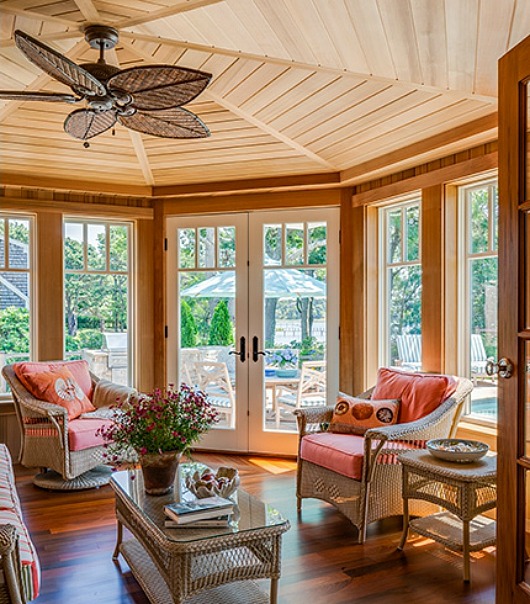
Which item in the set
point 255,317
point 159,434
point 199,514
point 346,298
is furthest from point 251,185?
point 199,514

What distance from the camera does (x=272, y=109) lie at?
3.82 m

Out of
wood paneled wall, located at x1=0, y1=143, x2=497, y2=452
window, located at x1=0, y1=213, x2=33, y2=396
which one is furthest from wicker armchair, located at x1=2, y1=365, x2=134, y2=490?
wood paneled wall, located at x1=0, y1=143, x2=497, y2=452

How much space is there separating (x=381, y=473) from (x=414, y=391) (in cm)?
63

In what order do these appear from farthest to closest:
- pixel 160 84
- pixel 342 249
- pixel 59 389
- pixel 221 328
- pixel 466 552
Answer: pixel 221 328
pixel 342 249
pixel 59 389
pixel 466 552
pixel 160 84

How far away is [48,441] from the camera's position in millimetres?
4020

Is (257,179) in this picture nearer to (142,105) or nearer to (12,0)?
(142,105)

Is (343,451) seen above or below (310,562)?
above

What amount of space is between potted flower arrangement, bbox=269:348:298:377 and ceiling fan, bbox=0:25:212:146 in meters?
2.32

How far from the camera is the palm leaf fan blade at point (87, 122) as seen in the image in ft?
9.45

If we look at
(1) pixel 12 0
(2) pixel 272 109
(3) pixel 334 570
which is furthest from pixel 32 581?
(2) pixel 272 109

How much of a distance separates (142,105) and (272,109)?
51.7 inches

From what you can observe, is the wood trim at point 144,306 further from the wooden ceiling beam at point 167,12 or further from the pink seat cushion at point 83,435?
the wooden ceiling beam at point 167,12

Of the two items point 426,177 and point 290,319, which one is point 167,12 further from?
point 290,319

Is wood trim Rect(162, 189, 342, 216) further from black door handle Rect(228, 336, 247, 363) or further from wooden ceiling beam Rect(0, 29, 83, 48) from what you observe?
wooden ceiling beam Rect(0, 29, 83, 48)
